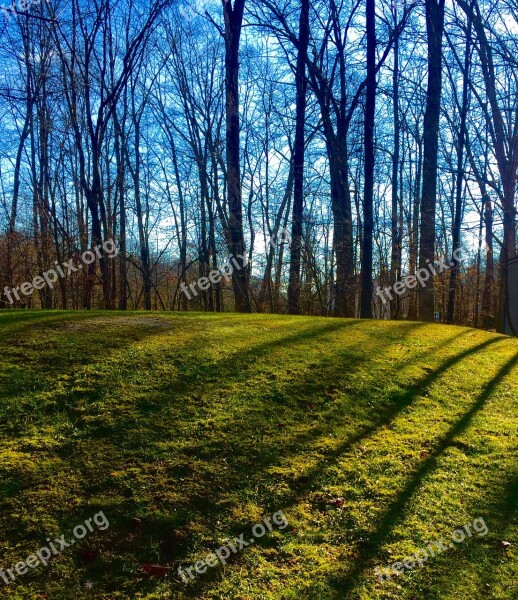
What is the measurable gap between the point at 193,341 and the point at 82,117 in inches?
515

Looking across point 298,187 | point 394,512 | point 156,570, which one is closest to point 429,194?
point 298,187

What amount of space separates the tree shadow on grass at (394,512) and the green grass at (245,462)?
0.01 m

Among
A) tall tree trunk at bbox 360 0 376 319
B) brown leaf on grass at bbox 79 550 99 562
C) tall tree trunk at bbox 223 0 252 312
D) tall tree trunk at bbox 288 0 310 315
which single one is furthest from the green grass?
tall tree trunk at bbox 288 0 310 315

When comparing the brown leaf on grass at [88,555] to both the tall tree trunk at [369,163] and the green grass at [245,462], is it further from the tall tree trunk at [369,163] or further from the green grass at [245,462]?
the tall tree trunk at [369,163]

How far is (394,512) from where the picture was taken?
121 inches

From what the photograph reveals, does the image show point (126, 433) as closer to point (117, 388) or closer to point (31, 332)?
point (117, 388)

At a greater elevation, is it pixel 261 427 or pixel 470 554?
pixel 261 427

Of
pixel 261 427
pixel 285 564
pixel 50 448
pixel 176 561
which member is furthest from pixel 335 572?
pixel 50 448

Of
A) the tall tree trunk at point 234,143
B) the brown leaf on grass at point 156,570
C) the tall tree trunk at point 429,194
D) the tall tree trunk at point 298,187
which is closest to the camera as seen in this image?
the brown leaf on grass at point 156,570

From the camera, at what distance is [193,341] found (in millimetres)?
5465

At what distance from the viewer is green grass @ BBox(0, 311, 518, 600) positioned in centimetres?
248

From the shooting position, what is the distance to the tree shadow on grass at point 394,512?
2.48 m

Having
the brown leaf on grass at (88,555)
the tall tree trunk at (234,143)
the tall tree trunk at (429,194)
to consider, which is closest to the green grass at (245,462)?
the brown leaf on grass at (88,555)

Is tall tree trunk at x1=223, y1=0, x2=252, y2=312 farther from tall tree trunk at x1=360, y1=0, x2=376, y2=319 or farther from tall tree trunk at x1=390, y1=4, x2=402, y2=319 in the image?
tall tree trunk at x1=390, y1=4, x2=402, y2=319
